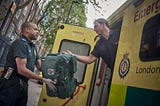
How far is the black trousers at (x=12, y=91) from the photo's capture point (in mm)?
3361

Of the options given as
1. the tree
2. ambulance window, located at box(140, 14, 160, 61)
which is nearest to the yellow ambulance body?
ambulance window, located at box(140, 14, 160, 61)

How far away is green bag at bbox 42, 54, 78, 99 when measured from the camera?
11.9ft

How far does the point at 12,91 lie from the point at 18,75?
243 millimetres

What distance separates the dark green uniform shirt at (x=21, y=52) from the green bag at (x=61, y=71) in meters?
0.23

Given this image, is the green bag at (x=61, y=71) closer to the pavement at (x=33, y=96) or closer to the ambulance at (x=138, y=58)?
the ambulance at (x=138, y=58)

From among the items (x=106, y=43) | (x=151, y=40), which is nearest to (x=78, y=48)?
(x=106, y=43)

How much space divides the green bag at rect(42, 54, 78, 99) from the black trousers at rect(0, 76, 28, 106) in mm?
410

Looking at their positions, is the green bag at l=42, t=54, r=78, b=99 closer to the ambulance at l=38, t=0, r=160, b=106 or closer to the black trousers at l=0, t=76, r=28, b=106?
the black trousers at l=0, t=76, r=28, b=106

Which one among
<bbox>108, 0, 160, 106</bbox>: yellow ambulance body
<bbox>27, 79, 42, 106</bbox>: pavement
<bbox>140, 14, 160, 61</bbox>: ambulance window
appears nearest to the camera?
<bbox>108, 0, 160, 106</bbox>: yellow ambulance body

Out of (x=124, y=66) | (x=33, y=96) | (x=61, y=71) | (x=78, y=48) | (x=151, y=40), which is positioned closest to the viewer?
(x=151, y=40)

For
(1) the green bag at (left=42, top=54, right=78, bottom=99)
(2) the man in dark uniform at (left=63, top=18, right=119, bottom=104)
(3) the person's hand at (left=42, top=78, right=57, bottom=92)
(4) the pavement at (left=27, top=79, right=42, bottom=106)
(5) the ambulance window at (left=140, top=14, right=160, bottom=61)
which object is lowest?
(4) the pavement at (left=27, top=79, right=42, bottom=106)

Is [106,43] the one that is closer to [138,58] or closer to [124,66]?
[124,66]

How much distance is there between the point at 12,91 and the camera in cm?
339

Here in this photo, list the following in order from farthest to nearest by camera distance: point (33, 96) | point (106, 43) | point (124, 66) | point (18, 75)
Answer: point (33, 96)
point (106, 43)
point (18, 75)
point (124, 66)
